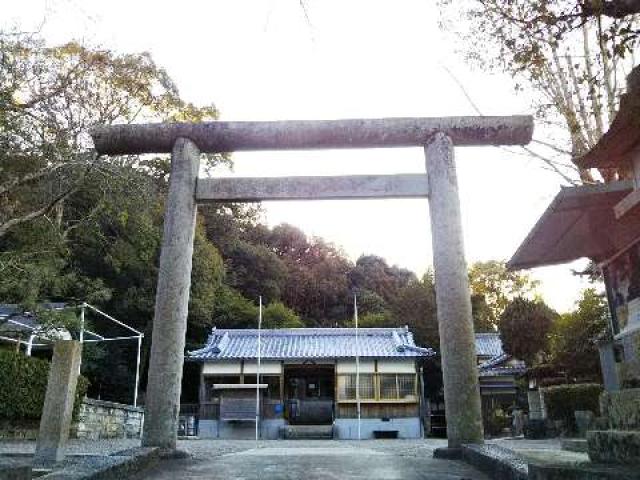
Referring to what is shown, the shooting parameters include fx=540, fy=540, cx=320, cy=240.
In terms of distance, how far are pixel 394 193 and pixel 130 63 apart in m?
11.1

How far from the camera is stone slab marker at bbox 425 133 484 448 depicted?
5.62m

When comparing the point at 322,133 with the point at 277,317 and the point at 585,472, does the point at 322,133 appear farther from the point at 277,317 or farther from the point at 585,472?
the point at 277,317

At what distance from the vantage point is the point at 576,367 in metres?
17.4

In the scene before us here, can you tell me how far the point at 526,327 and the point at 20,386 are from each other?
15.6 m

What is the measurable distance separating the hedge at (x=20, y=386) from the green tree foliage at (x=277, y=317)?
61.9 ft

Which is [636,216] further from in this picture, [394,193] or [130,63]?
[130,63]

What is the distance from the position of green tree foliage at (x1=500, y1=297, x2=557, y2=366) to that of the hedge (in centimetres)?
1398

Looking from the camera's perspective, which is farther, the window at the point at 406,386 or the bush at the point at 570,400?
the window at the point at 406,386

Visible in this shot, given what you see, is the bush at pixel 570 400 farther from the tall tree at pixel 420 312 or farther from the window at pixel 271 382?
the tall tree at pixel 420 312

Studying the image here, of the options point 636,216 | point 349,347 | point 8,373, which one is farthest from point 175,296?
point 349,347

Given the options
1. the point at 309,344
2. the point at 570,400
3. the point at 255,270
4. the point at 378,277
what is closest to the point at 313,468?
the point at 570,400

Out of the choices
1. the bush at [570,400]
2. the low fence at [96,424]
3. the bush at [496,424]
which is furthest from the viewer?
the bush at [496,424]

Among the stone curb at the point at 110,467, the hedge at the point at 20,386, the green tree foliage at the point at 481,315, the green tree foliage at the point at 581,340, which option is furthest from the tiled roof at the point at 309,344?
the stone curb at the point at 110,467

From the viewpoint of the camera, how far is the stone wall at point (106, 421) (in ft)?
48.3
